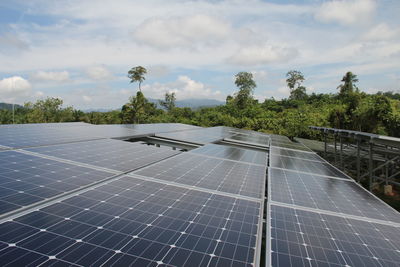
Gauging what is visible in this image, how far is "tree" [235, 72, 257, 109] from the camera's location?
73.3m

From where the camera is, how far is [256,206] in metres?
6.30

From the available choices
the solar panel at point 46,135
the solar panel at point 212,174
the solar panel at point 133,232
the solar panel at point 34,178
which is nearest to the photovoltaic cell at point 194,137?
the solar panel at point 46,135

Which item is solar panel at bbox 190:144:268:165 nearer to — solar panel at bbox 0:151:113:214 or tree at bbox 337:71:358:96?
solar panel at bbox 0:151:113:214

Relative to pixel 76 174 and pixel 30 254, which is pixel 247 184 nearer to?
pixel 76 174

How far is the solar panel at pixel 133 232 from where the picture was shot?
140 inches

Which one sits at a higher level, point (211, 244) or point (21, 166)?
point (21, 166)

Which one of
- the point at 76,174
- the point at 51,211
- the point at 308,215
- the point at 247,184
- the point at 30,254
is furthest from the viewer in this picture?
the point at 247,184

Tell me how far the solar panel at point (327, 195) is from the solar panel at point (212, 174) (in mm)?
706

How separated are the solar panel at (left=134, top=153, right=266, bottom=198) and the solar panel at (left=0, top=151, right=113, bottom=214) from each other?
6.40 ft

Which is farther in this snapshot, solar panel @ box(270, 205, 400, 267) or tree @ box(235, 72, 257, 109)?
tree @ box(235, 72, 257, 109)

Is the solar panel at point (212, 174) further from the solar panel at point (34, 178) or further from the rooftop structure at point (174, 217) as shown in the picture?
the solar panel at point (34, 178)

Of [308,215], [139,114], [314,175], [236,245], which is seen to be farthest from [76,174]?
[139,114]

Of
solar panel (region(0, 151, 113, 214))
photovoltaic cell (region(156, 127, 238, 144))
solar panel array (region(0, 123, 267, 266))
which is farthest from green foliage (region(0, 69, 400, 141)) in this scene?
solar panel (region(0, 151, 113, 214))

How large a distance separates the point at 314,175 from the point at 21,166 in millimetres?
12276
